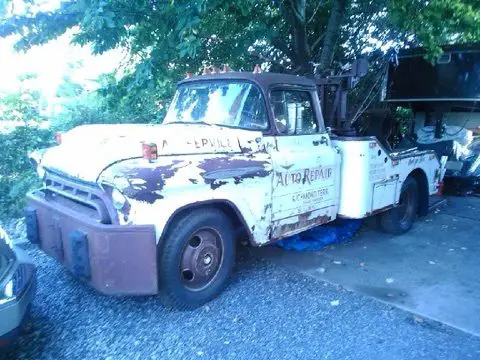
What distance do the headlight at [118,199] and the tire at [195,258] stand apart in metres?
0.51

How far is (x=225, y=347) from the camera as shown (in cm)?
335

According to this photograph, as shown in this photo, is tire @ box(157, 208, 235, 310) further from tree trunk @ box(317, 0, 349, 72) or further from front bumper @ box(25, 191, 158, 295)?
tree trunk @ box(317, 0, 349, 72)

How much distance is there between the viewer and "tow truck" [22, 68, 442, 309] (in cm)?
332

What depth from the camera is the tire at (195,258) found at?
3590 mm

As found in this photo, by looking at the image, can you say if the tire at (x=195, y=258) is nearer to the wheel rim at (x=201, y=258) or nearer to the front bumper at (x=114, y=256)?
the wheel rim at (x=201, y=258)

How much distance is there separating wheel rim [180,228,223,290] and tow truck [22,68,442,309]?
0.4 inches

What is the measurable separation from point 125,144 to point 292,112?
75.0 inches

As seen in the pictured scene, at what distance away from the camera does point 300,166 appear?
457 cm

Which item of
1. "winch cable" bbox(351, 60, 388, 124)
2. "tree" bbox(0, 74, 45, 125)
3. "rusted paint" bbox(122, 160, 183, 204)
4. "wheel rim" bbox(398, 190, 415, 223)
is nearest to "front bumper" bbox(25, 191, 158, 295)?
"rusted paint" bbox(122, 160, 183, 204)

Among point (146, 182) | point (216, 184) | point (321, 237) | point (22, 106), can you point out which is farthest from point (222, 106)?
point (22, 106)

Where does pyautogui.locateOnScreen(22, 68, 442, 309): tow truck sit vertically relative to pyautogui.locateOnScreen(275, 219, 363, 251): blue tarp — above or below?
above

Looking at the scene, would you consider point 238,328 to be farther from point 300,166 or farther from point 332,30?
point 332,30

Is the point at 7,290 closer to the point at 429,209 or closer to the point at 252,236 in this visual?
the point at 252,236

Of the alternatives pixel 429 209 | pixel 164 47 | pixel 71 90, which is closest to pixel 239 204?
pixel 164 47
